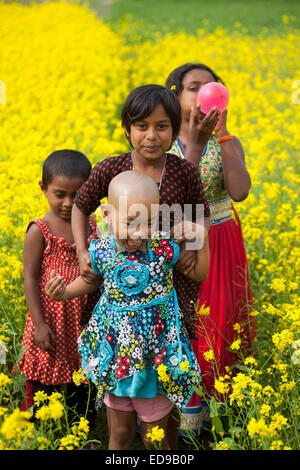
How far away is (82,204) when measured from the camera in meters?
2.07

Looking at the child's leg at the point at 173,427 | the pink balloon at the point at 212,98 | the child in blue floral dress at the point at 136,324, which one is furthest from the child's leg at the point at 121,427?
the pink balloon at the point at 212,98

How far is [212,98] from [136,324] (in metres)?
1.08

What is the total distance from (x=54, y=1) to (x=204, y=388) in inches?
916

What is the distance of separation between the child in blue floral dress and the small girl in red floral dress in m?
0.40

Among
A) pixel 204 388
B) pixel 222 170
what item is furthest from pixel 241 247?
pixel 204 388

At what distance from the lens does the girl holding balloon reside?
2.50 meters

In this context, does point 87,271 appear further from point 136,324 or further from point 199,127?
point 199,127

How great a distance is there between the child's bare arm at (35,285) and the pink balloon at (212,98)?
91 cm

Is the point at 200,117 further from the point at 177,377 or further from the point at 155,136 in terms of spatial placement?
the point at 177,377

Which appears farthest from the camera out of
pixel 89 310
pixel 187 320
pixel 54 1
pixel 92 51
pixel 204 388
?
pixel 54 1

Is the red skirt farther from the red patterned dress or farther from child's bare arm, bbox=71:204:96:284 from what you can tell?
child's bare arm, bbox=71:204:96:284

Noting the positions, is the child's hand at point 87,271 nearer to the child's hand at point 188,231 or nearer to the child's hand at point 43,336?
the child's hand at point 188,231

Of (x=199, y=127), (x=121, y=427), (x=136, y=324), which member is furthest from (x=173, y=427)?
(x=199, y=127)

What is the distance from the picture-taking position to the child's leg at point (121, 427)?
1.97 metres
